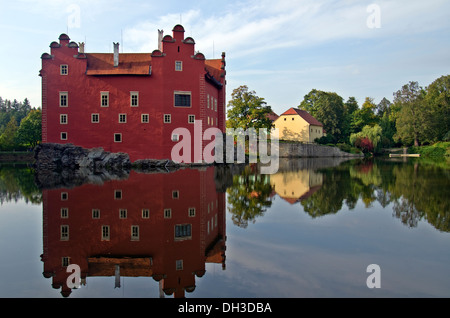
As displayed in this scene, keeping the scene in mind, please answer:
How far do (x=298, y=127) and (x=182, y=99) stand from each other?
4259 centimetres

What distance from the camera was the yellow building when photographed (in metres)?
72.8

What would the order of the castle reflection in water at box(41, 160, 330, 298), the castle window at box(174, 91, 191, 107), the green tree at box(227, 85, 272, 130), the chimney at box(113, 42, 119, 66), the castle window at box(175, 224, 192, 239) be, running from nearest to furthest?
the castle reflection in water at box(41, 160, 330, 298)
the castle window at box(175, 224, 192, 239)
the castle window at box(174, 91, 191, 107)
the chimney at box(113, 42, 119, 66)
the green tree at box(227, 85, 272, 130)

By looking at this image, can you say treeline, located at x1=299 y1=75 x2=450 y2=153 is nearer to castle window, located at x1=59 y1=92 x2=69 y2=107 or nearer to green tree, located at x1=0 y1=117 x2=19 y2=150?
castle window, located at x1=59 y1=92 x2=69 y2=107

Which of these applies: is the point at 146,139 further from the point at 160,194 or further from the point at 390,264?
the point at 390,264

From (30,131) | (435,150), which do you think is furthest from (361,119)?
(30,131)

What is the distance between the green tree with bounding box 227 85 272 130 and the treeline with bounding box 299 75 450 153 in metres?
24.9

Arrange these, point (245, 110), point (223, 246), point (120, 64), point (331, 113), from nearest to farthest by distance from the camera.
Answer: point (223, 246) → point (120, 64) → point (245, 110) → point (331, 113)

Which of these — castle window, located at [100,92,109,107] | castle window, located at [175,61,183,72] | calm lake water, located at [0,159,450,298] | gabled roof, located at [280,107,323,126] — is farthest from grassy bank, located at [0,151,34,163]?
calm lake water, located at [0,159,450,298]

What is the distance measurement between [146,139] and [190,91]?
6267 mm

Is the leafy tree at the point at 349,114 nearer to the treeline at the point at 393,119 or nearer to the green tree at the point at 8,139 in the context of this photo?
the treeline at the point at 393,119

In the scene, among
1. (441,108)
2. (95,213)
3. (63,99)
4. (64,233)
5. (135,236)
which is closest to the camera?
(135,236)

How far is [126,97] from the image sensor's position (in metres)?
35.3

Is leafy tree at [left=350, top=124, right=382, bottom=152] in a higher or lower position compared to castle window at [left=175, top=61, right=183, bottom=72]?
lower

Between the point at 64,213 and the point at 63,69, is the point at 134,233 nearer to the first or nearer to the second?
the point at 64,213
